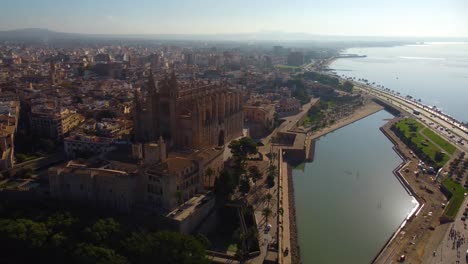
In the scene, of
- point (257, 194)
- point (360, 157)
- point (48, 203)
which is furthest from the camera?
point (360, 157)

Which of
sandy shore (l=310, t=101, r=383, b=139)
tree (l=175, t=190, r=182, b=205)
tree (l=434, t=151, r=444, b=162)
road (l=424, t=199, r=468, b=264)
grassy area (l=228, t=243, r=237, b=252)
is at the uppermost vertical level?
→ tree (l=175, t=190, r=182, b=205)

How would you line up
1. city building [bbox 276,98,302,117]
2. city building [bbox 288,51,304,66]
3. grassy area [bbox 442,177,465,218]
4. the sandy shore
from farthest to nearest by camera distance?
city building [bbox 288,51,304,66]
city building [bbox 276,98,302,117]
the sandy shore
grassy area [bbox 442,177,465,218]

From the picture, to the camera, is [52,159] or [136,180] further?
[52,159]

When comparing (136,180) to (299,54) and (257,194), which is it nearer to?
(257,194)

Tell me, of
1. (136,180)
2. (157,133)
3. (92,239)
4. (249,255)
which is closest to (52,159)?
(157,133)

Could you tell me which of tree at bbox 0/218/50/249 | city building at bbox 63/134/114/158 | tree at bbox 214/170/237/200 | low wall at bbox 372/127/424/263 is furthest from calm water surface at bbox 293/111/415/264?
city building at bbox 63/134/114/158

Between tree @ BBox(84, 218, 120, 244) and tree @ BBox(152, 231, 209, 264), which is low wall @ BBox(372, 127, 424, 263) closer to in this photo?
tree @ BBox(152, 231, 209, 264)
